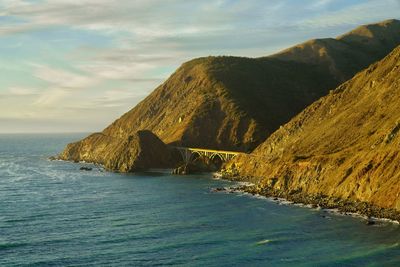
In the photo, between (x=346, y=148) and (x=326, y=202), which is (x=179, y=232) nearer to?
(x=326, y=202)

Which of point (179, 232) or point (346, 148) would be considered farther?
point (346, 148)

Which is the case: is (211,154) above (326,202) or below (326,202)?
above

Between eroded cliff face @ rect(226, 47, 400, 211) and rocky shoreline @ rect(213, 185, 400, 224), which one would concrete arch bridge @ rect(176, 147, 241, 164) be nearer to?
eroded cliff face @ rect(226, 47, 400, 211)

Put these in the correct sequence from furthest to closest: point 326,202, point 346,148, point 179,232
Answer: point 346,148
point 326,202
point 179,232

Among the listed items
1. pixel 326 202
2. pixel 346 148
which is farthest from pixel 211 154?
pixel 326 202

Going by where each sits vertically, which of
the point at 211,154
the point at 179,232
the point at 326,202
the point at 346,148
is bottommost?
the point at 179,232

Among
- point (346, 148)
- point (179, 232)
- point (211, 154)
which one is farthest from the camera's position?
point (211, 154)

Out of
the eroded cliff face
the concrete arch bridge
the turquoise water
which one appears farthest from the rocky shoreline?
the concrete arch bridge
